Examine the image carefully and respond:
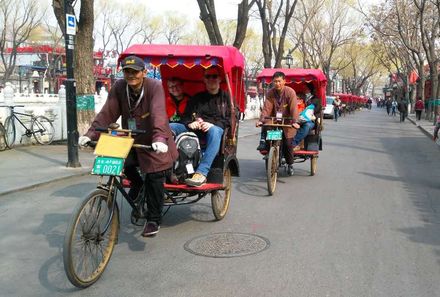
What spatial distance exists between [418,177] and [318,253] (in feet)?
19.7

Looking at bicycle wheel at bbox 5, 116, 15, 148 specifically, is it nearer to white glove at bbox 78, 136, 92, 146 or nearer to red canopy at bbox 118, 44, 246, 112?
red canopy at bbox 118, 44, 246, 112

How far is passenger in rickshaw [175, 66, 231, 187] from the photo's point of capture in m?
6.25

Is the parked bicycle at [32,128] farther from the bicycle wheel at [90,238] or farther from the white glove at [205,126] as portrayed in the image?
the bicycle wheel at [90,238]

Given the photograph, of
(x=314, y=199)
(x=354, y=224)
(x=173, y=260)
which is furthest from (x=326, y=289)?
(x=314, y=199)

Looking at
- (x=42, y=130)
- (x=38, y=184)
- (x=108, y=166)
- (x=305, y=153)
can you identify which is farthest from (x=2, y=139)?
(x=108, y=166)

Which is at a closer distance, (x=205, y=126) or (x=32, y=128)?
(x=205, y=126)

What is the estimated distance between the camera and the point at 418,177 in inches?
409

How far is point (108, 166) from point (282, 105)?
16.7 feet

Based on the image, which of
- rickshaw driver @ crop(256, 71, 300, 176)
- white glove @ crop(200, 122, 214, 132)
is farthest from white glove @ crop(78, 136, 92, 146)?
rickshaw driver @ crop(256, 71, 300, 176)

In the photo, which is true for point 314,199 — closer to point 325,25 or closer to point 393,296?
point 393,296

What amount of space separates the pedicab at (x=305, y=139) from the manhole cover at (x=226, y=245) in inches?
93.4

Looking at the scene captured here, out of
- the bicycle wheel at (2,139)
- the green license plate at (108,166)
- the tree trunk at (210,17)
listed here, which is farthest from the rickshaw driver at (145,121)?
the tree trunk at (210,17)

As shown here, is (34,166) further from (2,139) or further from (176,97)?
(176,97)

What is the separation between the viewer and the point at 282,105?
9.00 m
